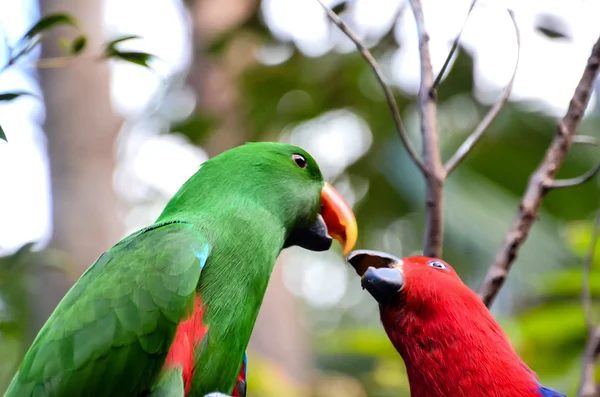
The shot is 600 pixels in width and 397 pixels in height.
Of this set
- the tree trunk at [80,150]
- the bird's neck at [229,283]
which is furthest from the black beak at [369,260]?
the tree trunk at [80,150]

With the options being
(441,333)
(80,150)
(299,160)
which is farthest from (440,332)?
(80,150)

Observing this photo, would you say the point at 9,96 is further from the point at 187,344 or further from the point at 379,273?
the point at 379,273

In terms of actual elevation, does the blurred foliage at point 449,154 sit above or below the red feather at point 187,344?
below

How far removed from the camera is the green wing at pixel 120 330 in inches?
73.2

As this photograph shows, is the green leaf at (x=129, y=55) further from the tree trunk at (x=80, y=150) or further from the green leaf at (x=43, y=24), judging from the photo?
the tree trunk at (x=80, y=150)

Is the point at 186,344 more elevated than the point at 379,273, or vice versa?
the point at 379,273

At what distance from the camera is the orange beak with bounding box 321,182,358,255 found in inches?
96.7

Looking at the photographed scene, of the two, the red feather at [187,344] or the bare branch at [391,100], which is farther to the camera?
the bare branch at [391,100]

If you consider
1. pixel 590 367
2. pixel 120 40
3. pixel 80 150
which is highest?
pixel 120 40

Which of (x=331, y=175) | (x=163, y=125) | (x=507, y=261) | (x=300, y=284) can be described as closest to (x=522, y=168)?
(x=331, y=175)

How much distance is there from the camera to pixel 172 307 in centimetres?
188

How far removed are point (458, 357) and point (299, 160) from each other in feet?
3.00

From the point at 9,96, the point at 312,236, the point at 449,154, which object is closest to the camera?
the point at 9,96

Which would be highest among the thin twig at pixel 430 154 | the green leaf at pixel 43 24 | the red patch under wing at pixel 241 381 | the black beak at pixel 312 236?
the green leaf at pixel 43 24
